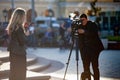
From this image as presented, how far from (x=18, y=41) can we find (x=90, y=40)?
2.12 metres

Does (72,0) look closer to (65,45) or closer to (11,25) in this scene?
(65,45)

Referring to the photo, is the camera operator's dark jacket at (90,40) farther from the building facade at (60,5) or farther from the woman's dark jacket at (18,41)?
the building facade at (60,5)

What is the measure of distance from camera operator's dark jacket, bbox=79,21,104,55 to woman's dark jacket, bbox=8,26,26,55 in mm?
1916

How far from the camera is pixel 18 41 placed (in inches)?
347

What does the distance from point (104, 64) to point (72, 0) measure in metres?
42.8

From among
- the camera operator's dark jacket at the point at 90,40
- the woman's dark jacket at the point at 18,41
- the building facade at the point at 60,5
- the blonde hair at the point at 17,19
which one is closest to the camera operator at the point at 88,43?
the camera operator's dark jacket at the point at 90,40

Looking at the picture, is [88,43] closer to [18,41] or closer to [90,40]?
[90,40]

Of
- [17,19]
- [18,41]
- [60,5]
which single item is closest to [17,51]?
[18,41]

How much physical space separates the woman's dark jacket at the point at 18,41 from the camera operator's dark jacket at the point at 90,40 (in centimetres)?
192

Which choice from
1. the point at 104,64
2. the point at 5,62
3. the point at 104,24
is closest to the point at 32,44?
the point at 104,64

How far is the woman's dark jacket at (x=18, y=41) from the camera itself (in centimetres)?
876

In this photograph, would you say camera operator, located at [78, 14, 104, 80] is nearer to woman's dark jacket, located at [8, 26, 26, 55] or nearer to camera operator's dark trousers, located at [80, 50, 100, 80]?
camera operator's dark trousers, located at [80, 50, 100, 80]

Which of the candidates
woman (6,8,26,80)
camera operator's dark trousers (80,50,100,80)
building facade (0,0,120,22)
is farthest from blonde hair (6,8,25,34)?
building facade (0,0,120,22)

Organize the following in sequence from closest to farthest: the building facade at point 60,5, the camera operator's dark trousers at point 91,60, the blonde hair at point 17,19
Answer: the blonde hair at point 17,19
the camera operator's dark trousers at point 91,60
the building facade at point 60,5
